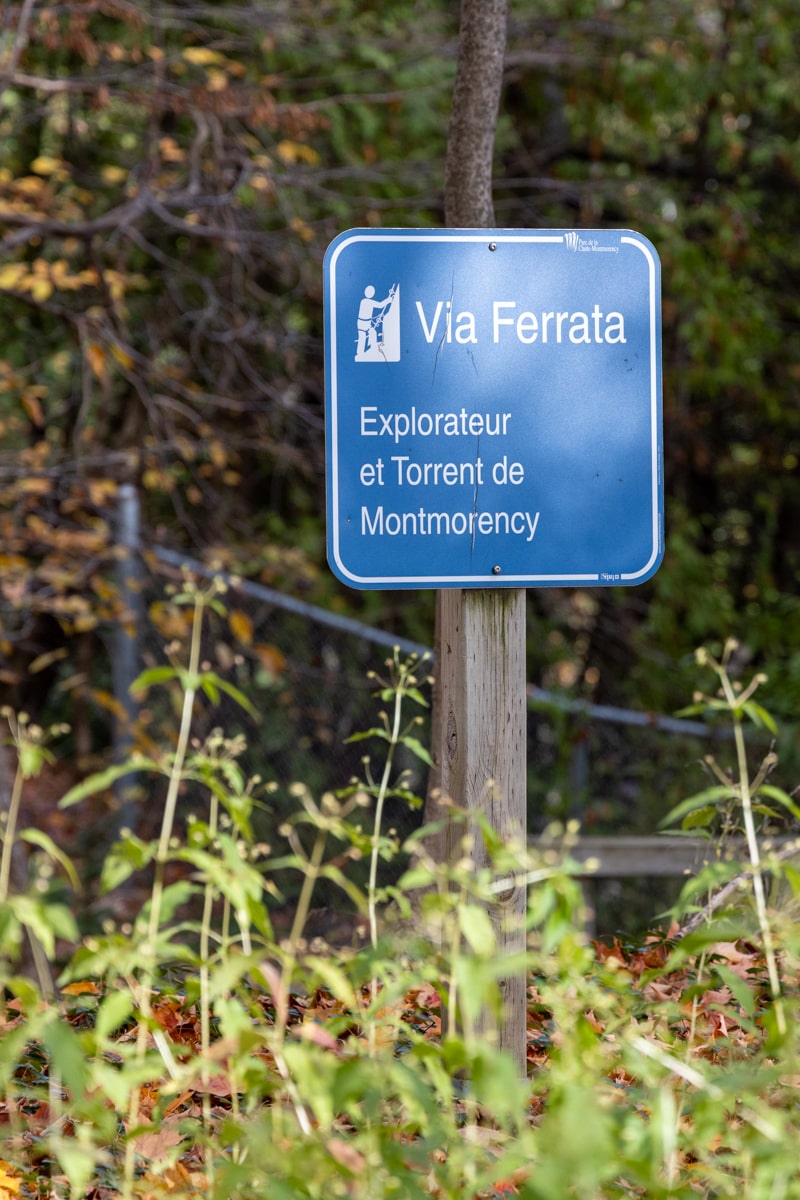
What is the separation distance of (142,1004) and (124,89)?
21.0 ft

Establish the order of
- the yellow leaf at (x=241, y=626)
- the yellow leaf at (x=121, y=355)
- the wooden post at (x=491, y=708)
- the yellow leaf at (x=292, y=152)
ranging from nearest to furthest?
the wooden post at (x=491, y=708) < the yellow leaf at (x=241, y=626) < the yellow leaf at (x=121, y=355) < the yellow leaf at (x=292, y=152)

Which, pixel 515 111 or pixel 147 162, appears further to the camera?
pixel 515 111

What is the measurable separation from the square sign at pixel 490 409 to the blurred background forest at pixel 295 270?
3.63m

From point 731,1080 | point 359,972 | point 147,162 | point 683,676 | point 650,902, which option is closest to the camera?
point 731,1080

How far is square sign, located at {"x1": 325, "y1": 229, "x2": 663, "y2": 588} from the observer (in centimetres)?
278

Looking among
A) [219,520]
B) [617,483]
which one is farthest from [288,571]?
→ [617,483]

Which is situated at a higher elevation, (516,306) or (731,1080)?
(516,306)

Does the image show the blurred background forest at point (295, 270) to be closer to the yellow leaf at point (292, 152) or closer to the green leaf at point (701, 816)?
the yellow leaf at point (292, 152)

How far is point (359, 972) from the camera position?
6.81 feet

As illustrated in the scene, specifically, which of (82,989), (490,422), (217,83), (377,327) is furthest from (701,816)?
(217,83)

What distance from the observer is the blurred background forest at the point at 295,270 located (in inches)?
261

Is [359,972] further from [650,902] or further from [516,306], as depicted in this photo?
[650,902]

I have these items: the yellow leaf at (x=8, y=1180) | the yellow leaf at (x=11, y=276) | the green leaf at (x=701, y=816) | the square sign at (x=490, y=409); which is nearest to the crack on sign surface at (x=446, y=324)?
the square sign at (x=490, y=409)

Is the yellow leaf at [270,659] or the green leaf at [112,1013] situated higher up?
the yellow leaf at [270,659]
